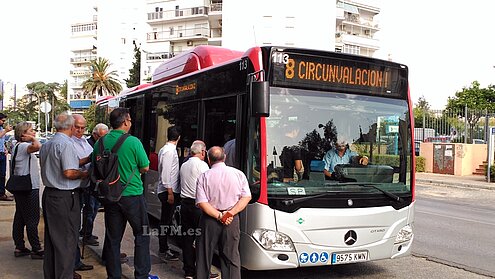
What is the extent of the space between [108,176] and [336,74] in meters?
2.95

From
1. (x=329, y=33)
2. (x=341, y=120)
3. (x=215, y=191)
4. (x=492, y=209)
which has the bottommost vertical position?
→ (x=492, y=209)

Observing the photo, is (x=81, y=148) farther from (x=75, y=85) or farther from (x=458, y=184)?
(x=75, y=85)

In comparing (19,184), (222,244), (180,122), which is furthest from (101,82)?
(222,244)

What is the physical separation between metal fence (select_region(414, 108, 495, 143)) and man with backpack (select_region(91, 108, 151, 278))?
77.2 ft

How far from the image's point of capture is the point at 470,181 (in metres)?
23.5

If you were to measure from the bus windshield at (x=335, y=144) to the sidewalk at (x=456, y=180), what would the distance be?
17.2m

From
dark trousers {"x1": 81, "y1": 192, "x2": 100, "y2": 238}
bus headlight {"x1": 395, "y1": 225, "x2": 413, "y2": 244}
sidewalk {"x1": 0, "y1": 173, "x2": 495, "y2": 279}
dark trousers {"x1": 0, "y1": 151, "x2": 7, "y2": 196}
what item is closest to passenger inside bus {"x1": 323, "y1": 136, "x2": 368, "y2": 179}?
bus headlight {"x1": 395, "y1": 225, "x2": 413, "y2": 244}

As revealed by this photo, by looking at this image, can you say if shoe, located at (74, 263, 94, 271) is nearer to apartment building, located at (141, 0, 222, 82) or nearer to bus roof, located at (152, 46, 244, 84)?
bus roof, located at (152, 46, 244, 84)

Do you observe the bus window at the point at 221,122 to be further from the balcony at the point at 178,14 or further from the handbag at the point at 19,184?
the balcony at the point at 178,14

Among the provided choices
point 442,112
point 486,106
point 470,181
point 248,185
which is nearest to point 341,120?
point 248,185

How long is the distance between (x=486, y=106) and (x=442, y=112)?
14.3m

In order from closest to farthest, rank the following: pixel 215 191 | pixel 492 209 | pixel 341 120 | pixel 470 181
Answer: pixel 215 191
pixel 341 120
pixel 492 209
pixel 470 181

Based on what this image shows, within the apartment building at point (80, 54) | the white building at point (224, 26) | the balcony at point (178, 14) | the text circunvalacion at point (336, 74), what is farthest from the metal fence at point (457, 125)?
the apartment building at point (80, 54)

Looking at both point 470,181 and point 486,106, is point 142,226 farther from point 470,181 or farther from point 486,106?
point 486,106
